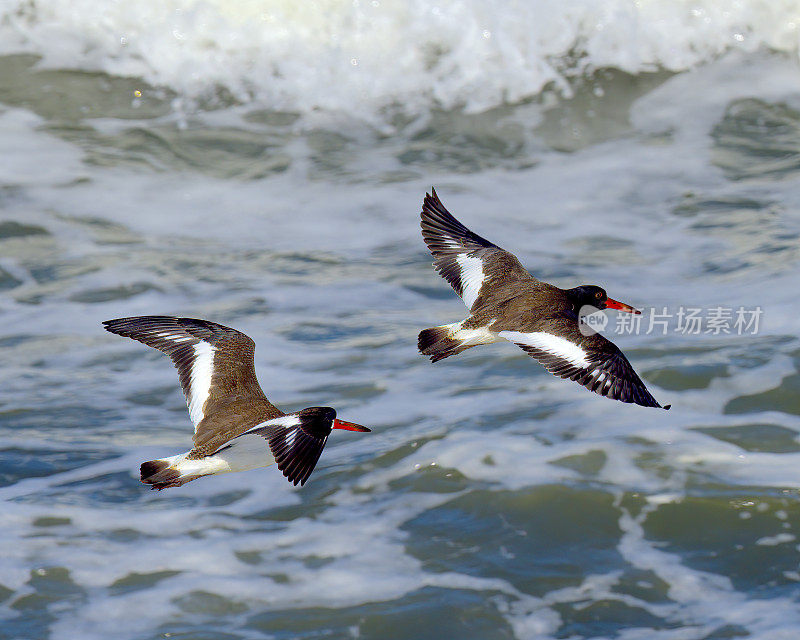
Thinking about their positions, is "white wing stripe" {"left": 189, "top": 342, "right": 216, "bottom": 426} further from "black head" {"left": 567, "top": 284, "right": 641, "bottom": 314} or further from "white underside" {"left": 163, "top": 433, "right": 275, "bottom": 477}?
"black head" {"left": 567, "top": 284, "right": 641, "bottom": 314}

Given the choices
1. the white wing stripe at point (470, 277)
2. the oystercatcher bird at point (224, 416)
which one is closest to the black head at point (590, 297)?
the white wing stripe at point (470, 277)

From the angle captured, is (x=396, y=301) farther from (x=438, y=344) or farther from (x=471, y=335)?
(x=438, y=344)

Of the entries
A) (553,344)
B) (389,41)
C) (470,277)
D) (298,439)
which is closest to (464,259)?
(470,277)

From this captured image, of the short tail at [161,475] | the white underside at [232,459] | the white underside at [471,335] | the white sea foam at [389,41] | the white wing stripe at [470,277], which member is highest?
the white sea foam at [389,41]

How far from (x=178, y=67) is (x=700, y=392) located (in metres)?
6.96

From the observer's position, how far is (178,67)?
12.0 m

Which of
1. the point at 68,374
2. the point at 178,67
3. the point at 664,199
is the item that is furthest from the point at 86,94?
the point at 664,199

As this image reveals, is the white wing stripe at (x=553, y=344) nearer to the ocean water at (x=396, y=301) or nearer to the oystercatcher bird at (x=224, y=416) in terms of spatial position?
the ocean water at (x=396, y=301)

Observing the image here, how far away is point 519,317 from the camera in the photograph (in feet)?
20.1

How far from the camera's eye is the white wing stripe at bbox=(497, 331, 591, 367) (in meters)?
5.70

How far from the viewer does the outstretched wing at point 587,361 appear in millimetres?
5531

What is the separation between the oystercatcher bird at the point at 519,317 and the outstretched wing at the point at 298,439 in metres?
1.01

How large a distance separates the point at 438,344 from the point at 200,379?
3.85 ft

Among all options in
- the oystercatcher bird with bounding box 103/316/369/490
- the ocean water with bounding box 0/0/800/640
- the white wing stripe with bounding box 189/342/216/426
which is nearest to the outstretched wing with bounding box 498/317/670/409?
the ocean water with bounding box 0/0/800/640
